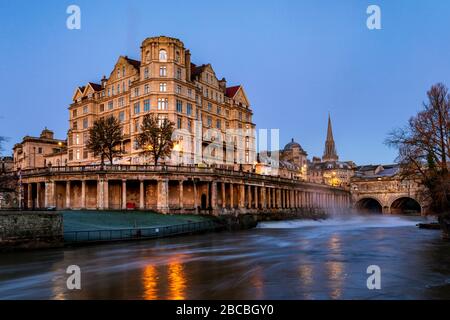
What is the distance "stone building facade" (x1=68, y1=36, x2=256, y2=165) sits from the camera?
81.1 m

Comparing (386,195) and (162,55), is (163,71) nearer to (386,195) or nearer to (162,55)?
(162,55)

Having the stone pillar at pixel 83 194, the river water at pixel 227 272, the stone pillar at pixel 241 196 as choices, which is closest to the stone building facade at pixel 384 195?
the stone pillar at pixel 241 196

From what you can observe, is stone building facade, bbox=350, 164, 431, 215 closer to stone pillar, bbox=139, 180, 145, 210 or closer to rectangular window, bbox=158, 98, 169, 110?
rectangular window, bbox=158, 98, 169, 110

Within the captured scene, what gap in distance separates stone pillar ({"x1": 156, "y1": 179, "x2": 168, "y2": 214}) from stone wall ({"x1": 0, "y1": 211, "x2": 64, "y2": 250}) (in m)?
28.9

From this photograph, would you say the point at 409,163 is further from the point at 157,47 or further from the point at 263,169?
the point at 263,169

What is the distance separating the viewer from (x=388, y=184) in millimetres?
145000

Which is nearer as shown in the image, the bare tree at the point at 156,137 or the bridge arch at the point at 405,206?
the bare tree at the point at 156,137

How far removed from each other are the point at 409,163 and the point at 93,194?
46935 mm

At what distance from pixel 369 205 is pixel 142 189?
118037 mm

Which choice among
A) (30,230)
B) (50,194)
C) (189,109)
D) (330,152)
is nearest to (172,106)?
(189,109)

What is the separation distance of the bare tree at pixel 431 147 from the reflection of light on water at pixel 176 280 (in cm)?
2566

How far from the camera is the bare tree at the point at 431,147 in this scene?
4038cm

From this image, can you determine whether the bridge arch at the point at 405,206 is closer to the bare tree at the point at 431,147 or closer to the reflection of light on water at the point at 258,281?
the bare tree at the point at 431,147
